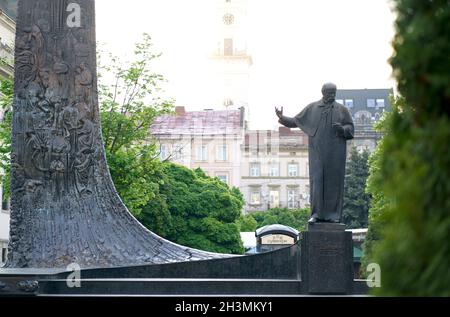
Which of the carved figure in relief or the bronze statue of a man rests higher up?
the carved figure in relief

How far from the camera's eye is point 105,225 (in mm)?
16094

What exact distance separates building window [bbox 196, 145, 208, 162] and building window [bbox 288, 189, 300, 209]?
12591 mm

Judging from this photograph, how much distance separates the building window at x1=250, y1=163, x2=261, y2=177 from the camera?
98.2m

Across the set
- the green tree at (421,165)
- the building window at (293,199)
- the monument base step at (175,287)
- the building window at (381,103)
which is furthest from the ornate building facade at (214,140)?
the green tree at (421,165)

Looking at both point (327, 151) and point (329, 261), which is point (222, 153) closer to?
point (327, 151)

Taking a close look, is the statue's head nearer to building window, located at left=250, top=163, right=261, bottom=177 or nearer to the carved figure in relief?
the carved figure in relief

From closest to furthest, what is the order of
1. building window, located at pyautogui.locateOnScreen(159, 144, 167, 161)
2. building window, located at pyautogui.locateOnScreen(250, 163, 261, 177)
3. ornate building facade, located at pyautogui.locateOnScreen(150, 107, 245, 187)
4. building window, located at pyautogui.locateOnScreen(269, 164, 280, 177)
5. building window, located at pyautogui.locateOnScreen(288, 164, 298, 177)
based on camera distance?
building window, located at pyautogui.locateOnScreen(159, 144, 167, 161) < ornate building facade, located at pyautogui.locateOnScreen(150, 107, 245, 187) < building window, located at pyautogui.locateOnScreen(250, 163, 261, 177) < building window, located at pyautogui.locateOnScreen(288, 164, 298, 177) < building window, located at pyautogui.locateOnScreen(269, 164, 280, 177)

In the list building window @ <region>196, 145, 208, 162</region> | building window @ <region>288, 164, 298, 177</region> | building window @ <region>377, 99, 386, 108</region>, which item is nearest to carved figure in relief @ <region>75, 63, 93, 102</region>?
building window @ <region>196, 145, 208, 162</region>

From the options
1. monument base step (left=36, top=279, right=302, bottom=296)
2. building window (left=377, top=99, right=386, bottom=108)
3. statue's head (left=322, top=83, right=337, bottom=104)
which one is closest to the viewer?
monument base step (left=36, top=279, right=302, bottom=296)

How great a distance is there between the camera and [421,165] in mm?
3182

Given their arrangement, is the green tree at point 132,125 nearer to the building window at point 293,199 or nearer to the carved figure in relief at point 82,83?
the carved figure in relief at point 82,83

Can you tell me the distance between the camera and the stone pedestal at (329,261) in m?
12.4

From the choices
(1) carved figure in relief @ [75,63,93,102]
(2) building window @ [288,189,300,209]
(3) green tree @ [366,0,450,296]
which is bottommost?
(2) building window @ [288,189,300,209]
